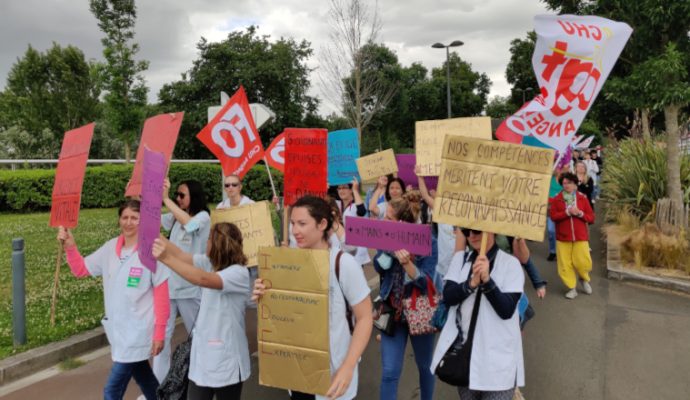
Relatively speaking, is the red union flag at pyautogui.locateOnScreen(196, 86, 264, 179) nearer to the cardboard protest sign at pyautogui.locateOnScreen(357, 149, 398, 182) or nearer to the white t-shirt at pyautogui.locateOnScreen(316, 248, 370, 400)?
the cardboard protest sign at pyautogui.locateOnScreen(357, 149, 398, 182)

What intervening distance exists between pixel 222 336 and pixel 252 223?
1.03 metres

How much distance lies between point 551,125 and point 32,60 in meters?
41.6

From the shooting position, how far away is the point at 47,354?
507 cm

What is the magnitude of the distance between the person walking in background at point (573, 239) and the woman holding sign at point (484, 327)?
478 centimetres

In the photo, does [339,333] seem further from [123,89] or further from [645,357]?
[123,89]

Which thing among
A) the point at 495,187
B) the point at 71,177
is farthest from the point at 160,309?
the point at 495,187

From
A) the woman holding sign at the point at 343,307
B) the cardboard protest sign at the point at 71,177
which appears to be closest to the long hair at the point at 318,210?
the woman holding sign at the point at 343,307

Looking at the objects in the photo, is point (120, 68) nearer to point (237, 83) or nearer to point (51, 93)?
point (237, 83)

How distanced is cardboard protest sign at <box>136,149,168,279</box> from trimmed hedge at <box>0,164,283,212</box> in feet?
46.5

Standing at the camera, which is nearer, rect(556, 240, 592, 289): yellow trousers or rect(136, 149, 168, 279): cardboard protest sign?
rect(136, 149, 168, 279): cardboard protest sign

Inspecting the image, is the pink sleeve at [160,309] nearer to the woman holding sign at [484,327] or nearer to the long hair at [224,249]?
the long hair at [224,249]

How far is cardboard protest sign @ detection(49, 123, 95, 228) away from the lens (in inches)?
176

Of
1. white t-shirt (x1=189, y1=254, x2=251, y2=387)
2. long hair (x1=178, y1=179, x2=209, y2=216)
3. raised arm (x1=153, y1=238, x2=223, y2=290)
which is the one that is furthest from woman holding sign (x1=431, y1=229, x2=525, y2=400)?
long hair (x1=178, y1=179, x2=209, y2=216)

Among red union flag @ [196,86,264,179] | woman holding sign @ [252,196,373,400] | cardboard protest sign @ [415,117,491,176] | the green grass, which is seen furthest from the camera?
the green grass
